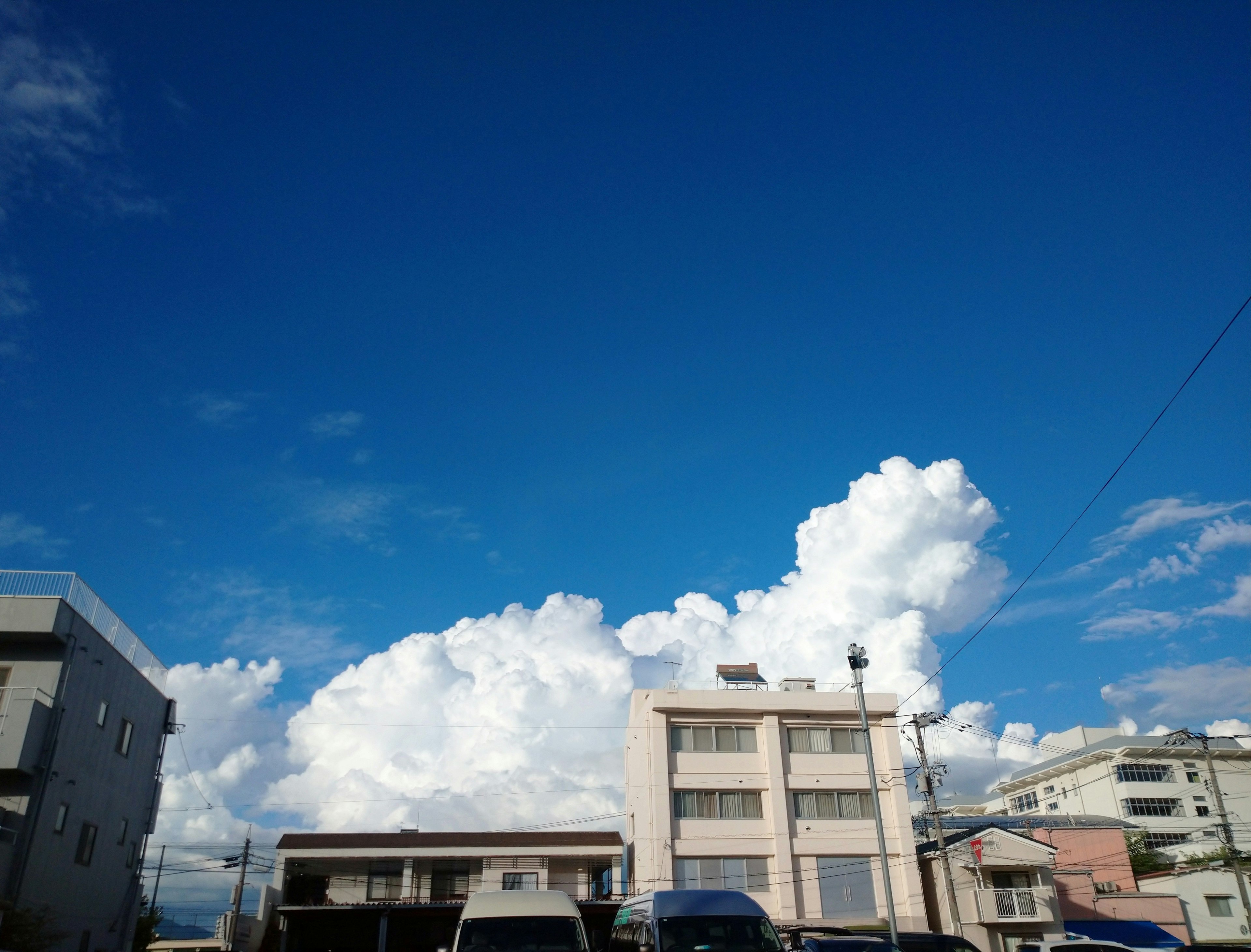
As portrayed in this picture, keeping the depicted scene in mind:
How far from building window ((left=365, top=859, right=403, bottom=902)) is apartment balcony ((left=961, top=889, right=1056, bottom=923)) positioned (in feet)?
93.5

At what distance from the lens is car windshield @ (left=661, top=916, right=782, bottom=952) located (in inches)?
507

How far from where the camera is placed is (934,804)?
37.7m

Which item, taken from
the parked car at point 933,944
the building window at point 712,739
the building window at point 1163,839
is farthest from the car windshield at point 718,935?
the building window at point 1163,839

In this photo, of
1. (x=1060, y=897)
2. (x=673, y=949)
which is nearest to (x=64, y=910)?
(x=673, y=949)

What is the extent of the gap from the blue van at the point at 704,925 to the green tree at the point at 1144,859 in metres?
53.0

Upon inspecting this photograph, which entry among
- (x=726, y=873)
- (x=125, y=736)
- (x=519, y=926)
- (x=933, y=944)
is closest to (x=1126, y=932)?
(x=726, y=873)

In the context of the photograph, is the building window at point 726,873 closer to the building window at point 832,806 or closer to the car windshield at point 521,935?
the building window at point 832,806

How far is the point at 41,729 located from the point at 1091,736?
303 ft

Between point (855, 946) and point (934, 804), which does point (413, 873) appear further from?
point (855, 946)

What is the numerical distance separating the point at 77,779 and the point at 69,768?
79 centimetres

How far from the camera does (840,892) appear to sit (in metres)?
43.0

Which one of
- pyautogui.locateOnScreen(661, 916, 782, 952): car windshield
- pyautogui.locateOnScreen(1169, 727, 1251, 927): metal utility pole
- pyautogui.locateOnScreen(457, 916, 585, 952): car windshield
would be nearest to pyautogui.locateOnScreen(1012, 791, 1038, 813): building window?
pyautogui.locateOnScreen(1169, 727, 1251, 927): metal utility pole

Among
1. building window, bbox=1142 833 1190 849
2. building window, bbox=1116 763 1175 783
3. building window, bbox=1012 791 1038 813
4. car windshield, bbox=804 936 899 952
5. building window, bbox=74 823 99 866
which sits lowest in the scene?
car windshield, bbox=804 936 899 952

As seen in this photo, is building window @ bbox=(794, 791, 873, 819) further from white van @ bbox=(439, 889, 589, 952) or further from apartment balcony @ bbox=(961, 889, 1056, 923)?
white van @ bbox=(439, 889, 589, 952)
